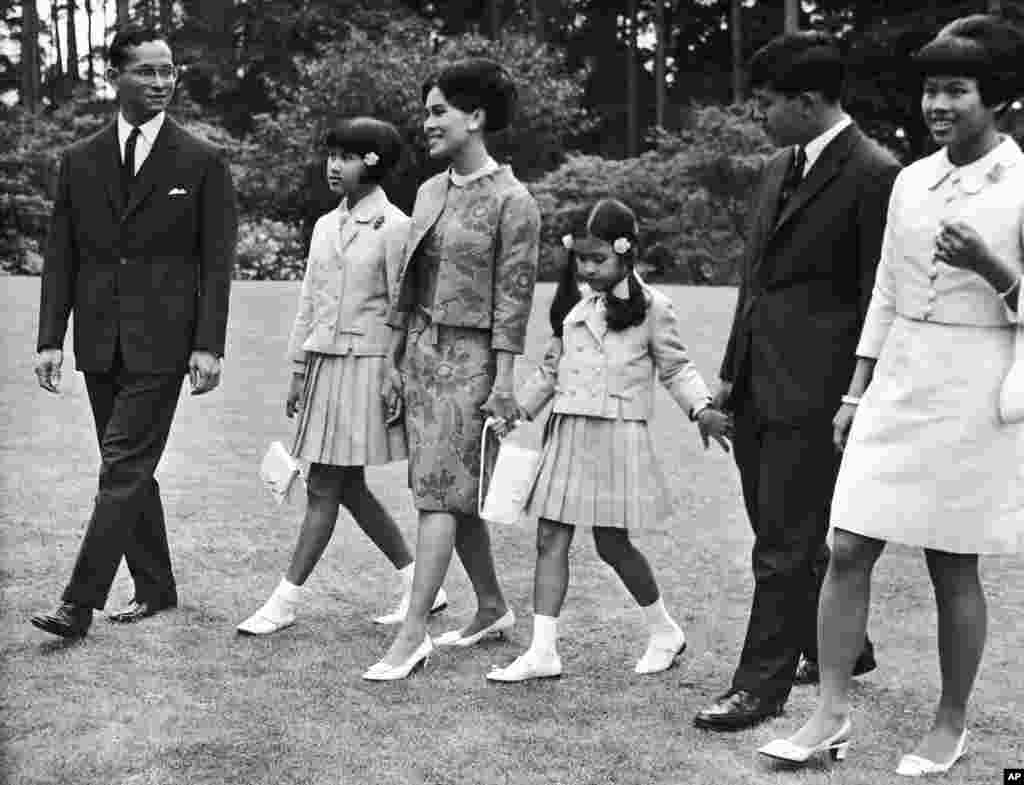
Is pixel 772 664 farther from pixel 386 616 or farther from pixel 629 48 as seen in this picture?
pixel 629 48

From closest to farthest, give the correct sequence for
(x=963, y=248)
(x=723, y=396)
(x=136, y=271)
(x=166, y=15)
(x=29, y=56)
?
1. (x=963, y=248)
2. (x=723, y=396)
3. (x=136, y=271)
4. (x=29, y=56)
5. (x=166, y=15)

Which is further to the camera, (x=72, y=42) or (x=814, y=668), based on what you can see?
(x=72, y=42)

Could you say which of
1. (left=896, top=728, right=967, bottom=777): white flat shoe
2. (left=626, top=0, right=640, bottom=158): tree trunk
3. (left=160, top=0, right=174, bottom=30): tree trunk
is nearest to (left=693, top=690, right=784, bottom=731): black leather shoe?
(left=896, top=728, right=967, bottom=777): white flat shoe

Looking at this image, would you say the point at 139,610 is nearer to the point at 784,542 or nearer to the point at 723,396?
the point at 723,396

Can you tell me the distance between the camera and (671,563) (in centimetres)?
697

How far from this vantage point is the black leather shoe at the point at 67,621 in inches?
202

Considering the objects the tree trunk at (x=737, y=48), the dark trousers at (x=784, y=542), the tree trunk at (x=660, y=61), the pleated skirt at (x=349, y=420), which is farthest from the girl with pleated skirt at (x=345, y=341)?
the tree trunk at (x=660, y=61)

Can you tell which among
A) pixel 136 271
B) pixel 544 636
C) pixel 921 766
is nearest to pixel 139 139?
pixel 136 271

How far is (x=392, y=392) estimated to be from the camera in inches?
210

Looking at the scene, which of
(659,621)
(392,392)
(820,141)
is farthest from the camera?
(392,392)

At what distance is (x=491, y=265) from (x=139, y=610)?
2.02m

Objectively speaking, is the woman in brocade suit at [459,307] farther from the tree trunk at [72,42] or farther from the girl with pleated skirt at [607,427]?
the tree trunk at [72,42]

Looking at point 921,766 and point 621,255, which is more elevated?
point 621,255

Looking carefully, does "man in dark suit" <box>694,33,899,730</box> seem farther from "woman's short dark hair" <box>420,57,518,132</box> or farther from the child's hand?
"woman's short dark hair" <box>420,57,518,132</box>
